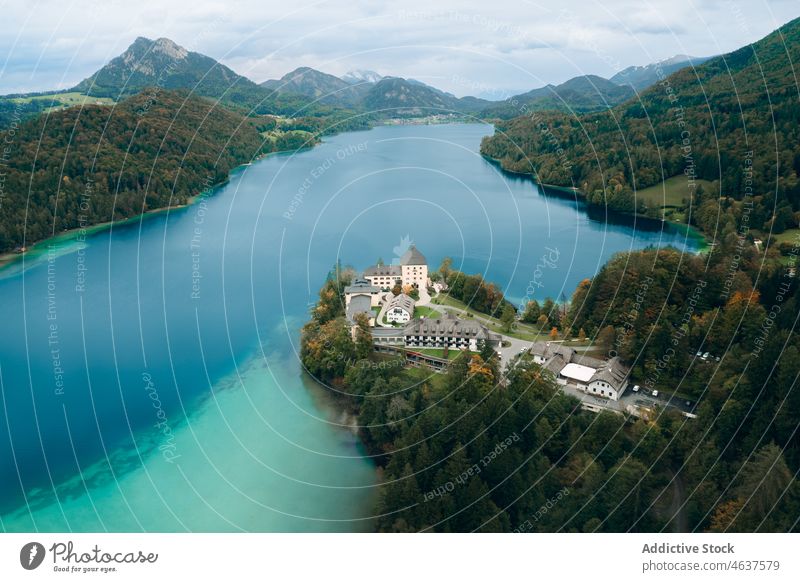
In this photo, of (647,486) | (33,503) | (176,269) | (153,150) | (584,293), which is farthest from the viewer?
(153,150)

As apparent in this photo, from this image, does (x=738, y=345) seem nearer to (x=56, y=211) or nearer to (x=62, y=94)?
(x=56, y=211)

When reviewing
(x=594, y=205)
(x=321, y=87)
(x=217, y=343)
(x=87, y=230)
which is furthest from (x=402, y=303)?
(x=321, y=87)

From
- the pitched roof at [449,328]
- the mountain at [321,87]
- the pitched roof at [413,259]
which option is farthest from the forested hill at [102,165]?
the mountain at [321,87]

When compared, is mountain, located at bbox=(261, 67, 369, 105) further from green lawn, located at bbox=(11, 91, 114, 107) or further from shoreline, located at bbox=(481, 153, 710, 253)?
shoreline, located at bbox=(481, 153, 710, 253)

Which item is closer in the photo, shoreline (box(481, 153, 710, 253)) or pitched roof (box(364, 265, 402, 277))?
pitched roof (box(364, 265, 402, 277))

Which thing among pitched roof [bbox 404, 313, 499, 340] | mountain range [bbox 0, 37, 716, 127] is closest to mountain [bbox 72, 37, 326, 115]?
mountain range [bbox 0, 37, 716, 127]

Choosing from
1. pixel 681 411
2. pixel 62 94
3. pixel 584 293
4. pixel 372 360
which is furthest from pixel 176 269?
pixel 62 94
